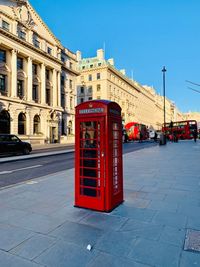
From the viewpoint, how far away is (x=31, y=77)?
35406 millimetres

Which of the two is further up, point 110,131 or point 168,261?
point 110,131

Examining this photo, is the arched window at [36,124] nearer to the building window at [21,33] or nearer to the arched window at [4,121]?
→ the arched window at [4,121]

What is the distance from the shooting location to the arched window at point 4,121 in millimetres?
30314

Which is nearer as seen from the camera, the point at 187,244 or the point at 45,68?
the point at 187,244

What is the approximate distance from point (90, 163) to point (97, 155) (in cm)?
28

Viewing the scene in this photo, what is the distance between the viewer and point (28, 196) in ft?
18.5

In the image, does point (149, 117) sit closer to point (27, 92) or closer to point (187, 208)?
point (27, 92)

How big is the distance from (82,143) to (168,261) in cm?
267

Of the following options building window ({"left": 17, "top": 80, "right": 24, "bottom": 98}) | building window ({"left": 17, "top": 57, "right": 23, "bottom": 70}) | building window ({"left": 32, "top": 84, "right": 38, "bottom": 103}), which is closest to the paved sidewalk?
building window ({"left": 17, "top": 80, "right": 24, "bottom": 98})

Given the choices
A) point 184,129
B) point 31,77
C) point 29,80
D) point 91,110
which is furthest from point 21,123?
point 91,110

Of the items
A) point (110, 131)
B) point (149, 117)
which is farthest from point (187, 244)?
point (149, 117)

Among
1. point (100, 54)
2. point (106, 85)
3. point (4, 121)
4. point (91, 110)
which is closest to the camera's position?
point (91, 110)

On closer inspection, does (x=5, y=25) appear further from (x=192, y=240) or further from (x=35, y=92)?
(x=192, y=240)

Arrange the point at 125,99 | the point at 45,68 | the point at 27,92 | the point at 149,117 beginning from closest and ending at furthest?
the point at 27,92, the point at 45,68, the point at 125,99, the point at 149,117
